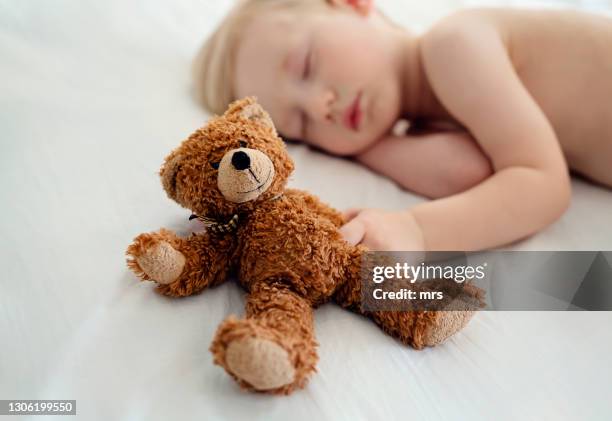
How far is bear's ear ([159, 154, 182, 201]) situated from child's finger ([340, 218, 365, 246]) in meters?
0.22

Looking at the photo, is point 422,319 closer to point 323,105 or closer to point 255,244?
point 255,244

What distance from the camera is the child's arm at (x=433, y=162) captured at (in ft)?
3.27

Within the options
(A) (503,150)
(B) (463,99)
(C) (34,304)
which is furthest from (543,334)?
(C) (34,304)

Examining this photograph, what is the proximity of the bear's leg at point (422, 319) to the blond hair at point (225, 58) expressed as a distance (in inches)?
25.4

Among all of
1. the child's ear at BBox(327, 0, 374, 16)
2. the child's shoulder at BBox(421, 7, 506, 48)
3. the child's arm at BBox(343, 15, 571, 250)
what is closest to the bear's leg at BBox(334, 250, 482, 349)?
the child's arm at BBox(343, 15, 571, 250)

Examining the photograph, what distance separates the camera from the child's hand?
706 mm

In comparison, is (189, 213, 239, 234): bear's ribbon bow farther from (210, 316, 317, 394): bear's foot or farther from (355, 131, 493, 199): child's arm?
(355, 131, 493, 199): child's arm

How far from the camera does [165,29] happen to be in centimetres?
134

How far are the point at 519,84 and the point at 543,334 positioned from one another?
52 cm

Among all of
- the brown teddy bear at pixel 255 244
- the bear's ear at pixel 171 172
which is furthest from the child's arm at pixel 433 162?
the bear's ear at pixel 171 172

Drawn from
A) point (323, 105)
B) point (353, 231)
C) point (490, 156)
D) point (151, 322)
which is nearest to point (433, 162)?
point (490, 156)

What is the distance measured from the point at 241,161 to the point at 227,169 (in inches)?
0.7

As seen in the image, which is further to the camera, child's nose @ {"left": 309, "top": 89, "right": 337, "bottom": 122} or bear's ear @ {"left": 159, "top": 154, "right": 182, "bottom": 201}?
child's nose @ {"left": 309, "top": 89, "right": 337, "bottom": 122}

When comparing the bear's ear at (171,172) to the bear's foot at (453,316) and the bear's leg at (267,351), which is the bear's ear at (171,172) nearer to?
the bear's leg at (267,351)
